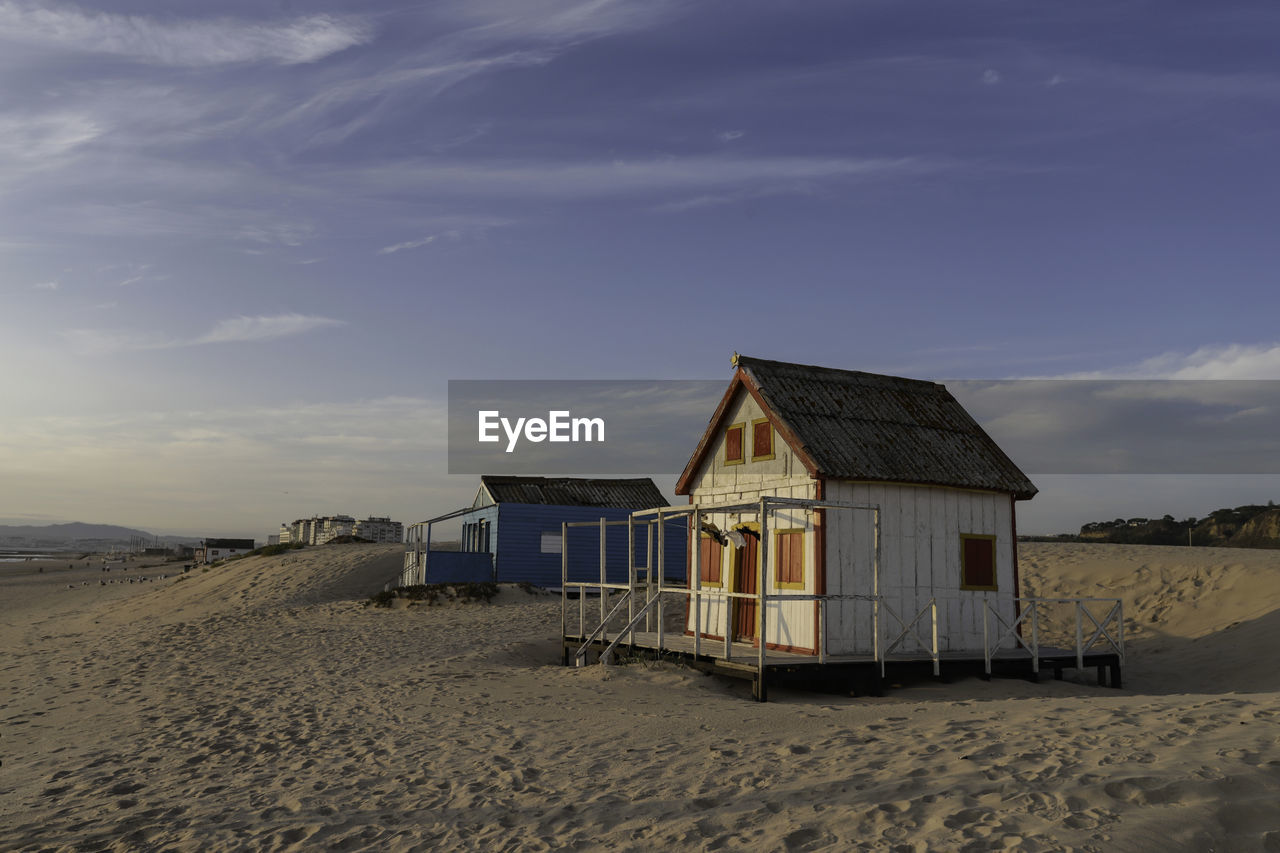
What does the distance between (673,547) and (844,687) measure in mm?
20248

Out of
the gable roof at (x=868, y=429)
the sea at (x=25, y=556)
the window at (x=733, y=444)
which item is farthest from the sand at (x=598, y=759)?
the sea at (x=25, y=556)

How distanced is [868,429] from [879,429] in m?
0.32

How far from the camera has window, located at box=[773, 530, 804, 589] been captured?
16500 millimetres

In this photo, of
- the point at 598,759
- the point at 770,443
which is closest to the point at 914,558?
the point at 770,443

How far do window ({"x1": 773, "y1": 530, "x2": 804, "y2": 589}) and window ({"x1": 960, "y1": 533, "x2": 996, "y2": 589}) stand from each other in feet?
11.3

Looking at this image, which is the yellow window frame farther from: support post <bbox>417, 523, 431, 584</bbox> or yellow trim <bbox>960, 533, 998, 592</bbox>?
support post <bbox>417, 523, 431, 584</bbox>

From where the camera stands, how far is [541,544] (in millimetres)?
33844

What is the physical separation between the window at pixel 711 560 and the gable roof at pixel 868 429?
1.39m

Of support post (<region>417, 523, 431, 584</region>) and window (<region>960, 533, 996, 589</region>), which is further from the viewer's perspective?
support post (<region>417, 523, 431, 584</region>)

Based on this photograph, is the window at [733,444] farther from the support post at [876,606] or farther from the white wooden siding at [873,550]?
the support post at [876,606]

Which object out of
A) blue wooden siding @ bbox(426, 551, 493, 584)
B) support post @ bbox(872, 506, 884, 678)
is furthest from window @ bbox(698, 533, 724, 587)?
blue wooden siding @ bbox(426, 551, 493, 584)

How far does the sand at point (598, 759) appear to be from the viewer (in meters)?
6.94

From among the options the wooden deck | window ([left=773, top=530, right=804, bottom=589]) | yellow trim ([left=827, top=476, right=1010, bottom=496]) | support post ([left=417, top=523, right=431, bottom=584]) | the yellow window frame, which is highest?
the yellow window frame

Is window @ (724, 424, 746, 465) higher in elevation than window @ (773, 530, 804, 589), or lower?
higher
